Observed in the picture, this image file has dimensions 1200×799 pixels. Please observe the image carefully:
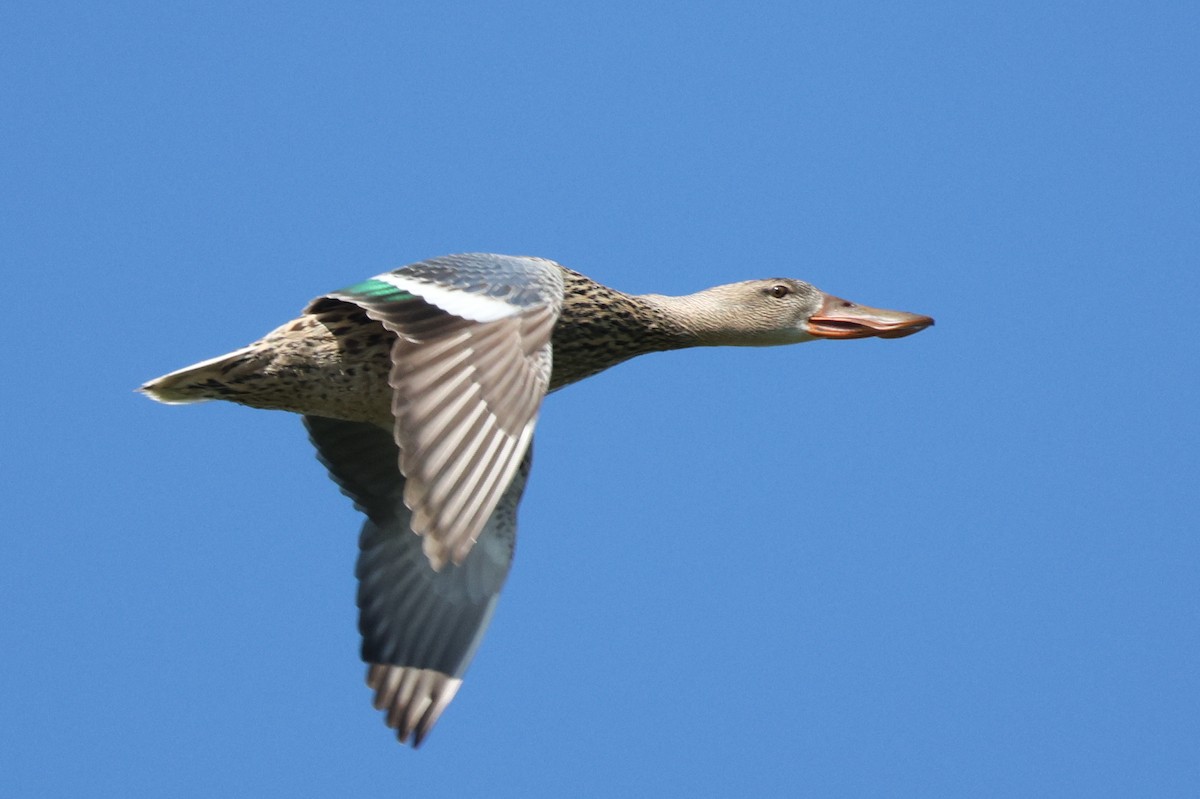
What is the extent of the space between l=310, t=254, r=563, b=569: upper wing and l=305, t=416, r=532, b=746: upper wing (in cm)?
192

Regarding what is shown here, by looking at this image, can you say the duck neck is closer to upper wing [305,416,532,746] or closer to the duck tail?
upper wing [305,416,532,746]

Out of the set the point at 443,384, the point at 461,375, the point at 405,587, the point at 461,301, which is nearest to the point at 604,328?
the point at 461,301

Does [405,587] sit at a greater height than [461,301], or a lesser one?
lesser

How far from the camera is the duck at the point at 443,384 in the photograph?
7715mm

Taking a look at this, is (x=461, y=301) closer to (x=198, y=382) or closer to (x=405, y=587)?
(x=198, y=382)

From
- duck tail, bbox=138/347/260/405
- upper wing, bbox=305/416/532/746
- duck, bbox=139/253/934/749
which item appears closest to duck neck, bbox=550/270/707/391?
duck, bbox=139/253/934/749

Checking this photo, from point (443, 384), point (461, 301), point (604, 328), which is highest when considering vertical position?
point (604, 328)

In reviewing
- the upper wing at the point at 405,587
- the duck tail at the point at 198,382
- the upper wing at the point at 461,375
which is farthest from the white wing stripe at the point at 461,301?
the upper wing at the point at 405,587

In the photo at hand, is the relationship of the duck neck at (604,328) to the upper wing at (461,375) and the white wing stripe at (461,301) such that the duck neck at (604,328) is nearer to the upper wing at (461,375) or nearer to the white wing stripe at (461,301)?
the upper wing at (461,375)

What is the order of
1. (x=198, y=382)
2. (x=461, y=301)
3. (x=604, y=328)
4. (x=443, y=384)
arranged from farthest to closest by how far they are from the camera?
(x=604, y=328)
(x=198, y=382)
(x=461, y=301)
(x=443, y=384)

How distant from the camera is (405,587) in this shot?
10.5 meters

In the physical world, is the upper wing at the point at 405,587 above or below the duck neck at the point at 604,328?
below

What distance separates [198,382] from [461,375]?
84.1 inches

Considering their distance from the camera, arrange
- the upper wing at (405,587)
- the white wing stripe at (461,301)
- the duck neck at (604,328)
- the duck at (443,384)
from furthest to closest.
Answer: the upper wing at (405,587), the duck neck at (604,328), the white wing stripe at (461,301), the duck at (443,384)
